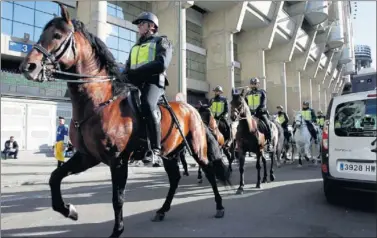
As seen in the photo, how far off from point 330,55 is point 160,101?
212ft

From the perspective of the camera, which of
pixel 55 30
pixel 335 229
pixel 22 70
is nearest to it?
pixel 22 70

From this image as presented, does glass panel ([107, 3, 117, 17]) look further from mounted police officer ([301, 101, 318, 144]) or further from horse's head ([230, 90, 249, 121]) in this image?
horse's head ([230, 90, 249, 121])

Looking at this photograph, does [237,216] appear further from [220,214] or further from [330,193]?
[330,193]

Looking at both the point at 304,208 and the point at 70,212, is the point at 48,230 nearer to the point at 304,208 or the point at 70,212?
the point at 70,212

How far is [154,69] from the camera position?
4.02 meters

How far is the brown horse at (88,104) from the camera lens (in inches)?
134

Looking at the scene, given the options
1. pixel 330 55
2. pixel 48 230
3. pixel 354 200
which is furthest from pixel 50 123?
pixel 330 55

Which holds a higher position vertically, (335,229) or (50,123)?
(50,123)

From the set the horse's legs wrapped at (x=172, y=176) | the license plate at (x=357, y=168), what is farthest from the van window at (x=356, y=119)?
the horse's legs wrapped at (x=172, y=176)

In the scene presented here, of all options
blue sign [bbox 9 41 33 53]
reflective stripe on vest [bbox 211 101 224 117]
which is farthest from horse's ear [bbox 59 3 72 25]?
blue sign [bbox 9 41 33 53]

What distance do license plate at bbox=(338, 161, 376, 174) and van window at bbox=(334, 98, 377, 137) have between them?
0.49 metres

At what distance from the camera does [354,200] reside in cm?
598

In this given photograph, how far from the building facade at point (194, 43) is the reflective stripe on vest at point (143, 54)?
0.65m

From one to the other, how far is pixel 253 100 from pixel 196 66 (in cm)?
2232
